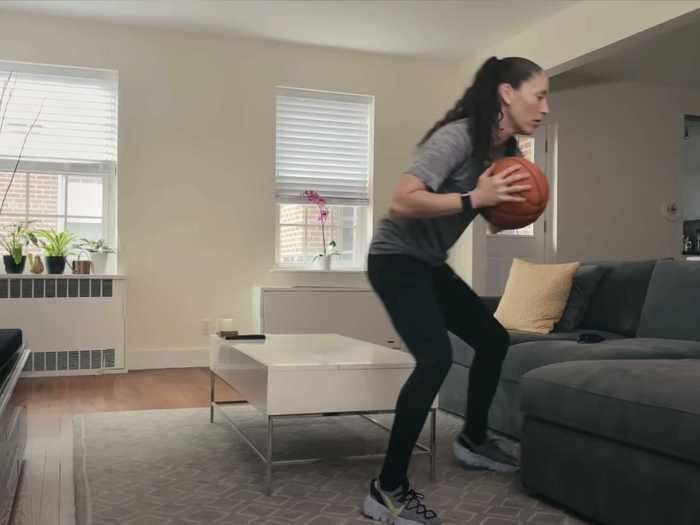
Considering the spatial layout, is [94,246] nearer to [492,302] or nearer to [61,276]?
[61,276]

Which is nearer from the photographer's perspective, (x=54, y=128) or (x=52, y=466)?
(x=52, y=466)

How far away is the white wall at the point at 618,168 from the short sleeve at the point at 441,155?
190 inches

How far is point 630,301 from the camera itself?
3520 millimetres

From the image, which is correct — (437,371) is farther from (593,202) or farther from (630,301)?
(593,202)

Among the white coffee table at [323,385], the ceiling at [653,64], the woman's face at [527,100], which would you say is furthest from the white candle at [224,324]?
the ceiling at [653,64]

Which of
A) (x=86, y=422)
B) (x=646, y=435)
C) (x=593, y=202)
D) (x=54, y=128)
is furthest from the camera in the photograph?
(x=593, y=202)

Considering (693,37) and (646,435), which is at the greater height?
(693,37)

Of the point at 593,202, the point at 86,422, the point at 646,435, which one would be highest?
the point at 593,202

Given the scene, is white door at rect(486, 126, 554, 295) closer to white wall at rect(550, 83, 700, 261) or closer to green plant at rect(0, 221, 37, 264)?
white wall at rect(550, 83, 700, 261)

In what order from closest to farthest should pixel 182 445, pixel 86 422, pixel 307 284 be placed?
1. pixel 182 445
2. pixel 86 422
3. pixel 307 284

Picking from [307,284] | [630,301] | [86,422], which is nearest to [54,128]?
[307,284]

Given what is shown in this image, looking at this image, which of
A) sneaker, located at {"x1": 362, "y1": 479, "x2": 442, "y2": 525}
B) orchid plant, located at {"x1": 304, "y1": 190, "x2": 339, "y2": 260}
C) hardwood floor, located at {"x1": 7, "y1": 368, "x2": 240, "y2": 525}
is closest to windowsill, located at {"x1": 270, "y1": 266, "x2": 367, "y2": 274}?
orchid plant, located at {"x1": 304, "y1": 190, "x2": 339, "y2": 260}

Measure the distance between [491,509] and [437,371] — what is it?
1.52ft

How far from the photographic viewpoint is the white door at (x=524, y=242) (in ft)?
21.0
